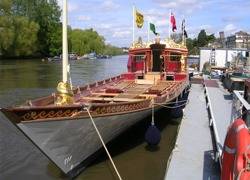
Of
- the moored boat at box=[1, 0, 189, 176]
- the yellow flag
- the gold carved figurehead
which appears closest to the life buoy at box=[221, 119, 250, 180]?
the moored boat at box=[1, 0, 189, 176]

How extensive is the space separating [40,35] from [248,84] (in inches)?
3788

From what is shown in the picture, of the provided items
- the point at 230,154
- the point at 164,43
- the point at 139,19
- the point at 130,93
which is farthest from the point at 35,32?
the point at 230,154

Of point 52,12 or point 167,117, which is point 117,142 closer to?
point 167,117

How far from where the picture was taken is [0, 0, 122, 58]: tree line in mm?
85250

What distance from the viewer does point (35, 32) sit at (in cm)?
9456

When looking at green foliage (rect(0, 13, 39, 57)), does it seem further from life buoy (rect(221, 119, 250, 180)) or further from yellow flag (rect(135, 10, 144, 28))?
life buoy (rect(221, 119, 250, 180))

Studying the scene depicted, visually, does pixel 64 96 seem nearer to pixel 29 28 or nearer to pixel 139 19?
pixel 139 19

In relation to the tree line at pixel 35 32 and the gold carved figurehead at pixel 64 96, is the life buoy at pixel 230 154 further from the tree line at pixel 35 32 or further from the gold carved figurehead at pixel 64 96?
the tree line at pixel 35 32

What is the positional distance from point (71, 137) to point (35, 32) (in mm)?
86329

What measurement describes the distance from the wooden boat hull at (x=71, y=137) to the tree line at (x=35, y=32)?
7403 cm

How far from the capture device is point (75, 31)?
13212 cm

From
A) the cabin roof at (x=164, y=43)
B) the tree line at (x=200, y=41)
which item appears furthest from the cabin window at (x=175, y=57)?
the tree line at (x=200, y=41)

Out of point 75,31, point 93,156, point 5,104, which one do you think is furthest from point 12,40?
point 93,156

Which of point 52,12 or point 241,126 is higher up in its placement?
point 52,12
